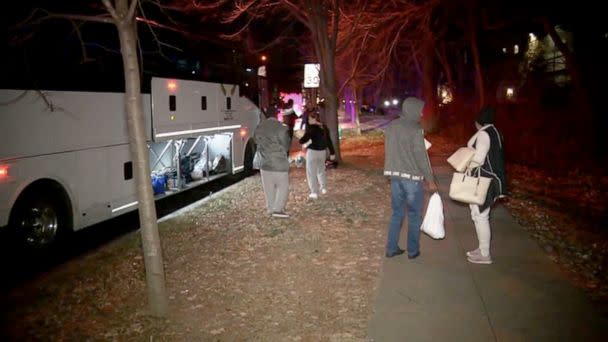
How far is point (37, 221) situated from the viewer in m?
7.25

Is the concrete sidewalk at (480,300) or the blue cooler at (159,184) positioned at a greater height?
the blue cooler at (159,184)

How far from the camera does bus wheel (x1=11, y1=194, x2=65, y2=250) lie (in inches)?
272

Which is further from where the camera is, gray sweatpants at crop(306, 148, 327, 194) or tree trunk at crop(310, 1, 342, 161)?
tree trunk at crop(310, 1, 342, 161)

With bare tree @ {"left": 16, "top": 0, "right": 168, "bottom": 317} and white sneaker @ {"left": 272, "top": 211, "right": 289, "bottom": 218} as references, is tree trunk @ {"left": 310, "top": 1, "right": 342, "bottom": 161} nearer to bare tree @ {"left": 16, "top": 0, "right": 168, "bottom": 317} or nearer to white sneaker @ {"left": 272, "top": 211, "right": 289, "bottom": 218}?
white sneaker @ {"left": 272, "top": 211, "right": 289, "bottom": 218}

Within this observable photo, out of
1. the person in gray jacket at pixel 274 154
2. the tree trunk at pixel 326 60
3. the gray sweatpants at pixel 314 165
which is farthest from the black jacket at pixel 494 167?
the tree trunk at pixel 326 60

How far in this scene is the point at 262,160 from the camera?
9.08m

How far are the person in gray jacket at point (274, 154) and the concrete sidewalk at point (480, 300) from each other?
8.79 ft

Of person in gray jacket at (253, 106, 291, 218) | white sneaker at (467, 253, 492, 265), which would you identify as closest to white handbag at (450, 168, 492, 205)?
white sneaker at (467, 253, 492, 265)

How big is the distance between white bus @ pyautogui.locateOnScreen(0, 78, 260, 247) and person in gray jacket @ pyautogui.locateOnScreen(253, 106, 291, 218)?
198 centimetres

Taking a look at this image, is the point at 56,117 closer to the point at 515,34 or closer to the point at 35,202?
the point at 35,202

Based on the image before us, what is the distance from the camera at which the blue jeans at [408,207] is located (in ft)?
21.1

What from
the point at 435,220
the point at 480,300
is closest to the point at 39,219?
the point at 435,220

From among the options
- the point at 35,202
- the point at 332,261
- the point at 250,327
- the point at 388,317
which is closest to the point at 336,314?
the point at 388,317

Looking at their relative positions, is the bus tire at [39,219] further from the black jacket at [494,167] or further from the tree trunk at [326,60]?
the tree trunk at [326,60]
